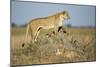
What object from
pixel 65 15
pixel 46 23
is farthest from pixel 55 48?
pixel 65 15

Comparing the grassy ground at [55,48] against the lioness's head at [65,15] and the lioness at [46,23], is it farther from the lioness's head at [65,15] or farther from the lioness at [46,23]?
the lioness's head at [65,15]

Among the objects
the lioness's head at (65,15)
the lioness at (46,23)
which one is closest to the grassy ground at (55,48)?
the lioness at (46,23)

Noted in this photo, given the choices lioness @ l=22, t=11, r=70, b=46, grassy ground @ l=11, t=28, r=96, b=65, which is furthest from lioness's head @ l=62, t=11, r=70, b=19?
grassy ground @ l=11, t=28, r=96, b=65

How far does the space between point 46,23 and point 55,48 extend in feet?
1.15

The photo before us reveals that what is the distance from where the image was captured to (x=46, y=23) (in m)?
2.74

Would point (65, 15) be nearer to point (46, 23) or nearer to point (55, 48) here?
point (46, 23)

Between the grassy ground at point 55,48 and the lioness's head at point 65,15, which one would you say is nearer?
the grassy ground at point 55,48

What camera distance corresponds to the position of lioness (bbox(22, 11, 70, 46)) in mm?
2672

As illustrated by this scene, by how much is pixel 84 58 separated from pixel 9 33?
1.11 metres

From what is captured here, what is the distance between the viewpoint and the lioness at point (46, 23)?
2.67m

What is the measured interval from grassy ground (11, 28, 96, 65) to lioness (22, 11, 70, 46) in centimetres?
7

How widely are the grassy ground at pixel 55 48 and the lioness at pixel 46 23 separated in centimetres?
7

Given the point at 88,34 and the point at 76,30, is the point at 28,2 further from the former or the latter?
the point at 88,34
